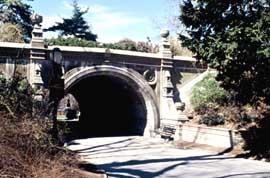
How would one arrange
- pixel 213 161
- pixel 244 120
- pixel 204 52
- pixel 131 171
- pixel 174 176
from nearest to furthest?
pixel 174 176
pixel 131 171
pixel 204 52
pixel 213 161
pixel 244 120

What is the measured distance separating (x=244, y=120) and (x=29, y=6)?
70.7 ft

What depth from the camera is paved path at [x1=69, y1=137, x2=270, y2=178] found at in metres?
11.6

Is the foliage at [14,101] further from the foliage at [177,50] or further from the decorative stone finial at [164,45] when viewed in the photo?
the foliage at [177,50]

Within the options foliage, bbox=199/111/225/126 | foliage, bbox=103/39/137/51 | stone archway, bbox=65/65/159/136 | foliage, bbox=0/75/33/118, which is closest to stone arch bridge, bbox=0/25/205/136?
stone archway, bbox=65/65/159/136

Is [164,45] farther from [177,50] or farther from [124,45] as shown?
[124,45]

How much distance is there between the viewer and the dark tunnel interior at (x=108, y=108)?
25.3 meters

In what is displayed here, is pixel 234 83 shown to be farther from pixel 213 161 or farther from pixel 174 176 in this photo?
pixel 174 176

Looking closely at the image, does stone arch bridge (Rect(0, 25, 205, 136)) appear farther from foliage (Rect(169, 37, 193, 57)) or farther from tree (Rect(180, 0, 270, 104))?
tree (Rect(180, 0, 270, 104))

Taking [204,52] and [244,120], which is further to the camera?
[244,120]

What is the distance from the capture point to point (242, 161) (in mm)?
14070

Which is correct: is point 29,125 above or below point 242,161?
above

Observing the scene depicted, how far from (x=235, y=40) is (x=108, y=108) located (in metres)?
18.2

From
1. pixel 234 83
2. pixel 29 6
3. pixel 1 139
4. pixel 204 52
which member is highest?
pixel 29 6

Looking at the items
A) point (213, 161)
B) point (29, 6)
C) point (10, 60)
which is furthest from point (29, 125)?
point (29, 6)
